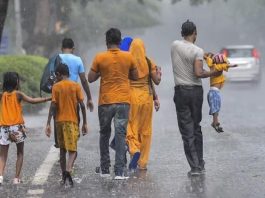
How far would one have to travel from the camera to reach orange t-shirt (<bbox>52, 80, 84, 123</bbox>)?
990 centimetres

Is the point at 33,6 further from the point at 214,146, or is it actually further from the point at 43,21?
the point at 214,146

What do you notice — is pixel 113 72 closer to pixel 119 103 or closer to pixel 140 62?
pixel 119 103

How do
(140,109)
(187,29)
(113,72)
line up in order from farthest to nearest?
(140,109) < (187,29) < (113,72)

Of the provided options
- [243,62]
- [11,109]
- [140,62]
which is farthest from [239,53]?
[11,109]

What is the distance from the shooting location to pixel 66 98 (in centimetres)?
991

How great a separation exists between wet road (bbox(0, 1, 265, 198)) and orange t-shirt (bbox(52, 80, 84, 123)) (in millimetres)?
796

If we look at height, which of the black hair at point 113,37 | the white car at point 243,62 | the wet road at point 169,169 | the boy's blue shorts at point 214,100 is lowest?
the white car at point 243,62

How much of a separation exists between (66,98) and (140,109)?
1281 millimetres

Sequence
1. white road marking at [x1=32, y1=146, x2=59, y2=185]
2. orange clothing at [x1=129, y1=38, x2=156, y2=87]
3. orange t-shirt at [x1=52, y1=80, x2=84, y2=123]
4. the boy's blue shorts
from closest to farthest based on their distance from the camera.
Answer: orange t-shirt at [x1=52, y1=80, x2=84, y2=123]
white road marking at [x1=32, y1=146, x2=59, y2=185]
orange clothing at [x1=129, y1=38, x2=156, y2=87]
the boy's blue shorts

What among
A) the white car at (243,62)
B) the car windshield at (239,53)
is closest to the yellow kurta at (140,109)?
the white car at (243,62)

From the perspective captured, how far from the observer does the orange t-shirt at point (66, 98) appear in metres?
9.90

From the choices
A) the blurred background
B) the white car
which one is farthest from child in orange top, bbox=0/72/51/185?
the white car

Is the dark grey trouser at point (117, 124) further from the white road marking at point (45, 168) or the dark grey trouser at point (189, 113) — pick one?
the white road marking at point (45, 168)

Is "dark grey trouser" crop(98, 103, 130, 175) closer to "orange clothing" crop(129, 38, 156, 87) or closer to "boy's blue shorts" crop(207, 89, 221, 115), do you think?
"orange clothing" crop(129, 38, 156, 87)
